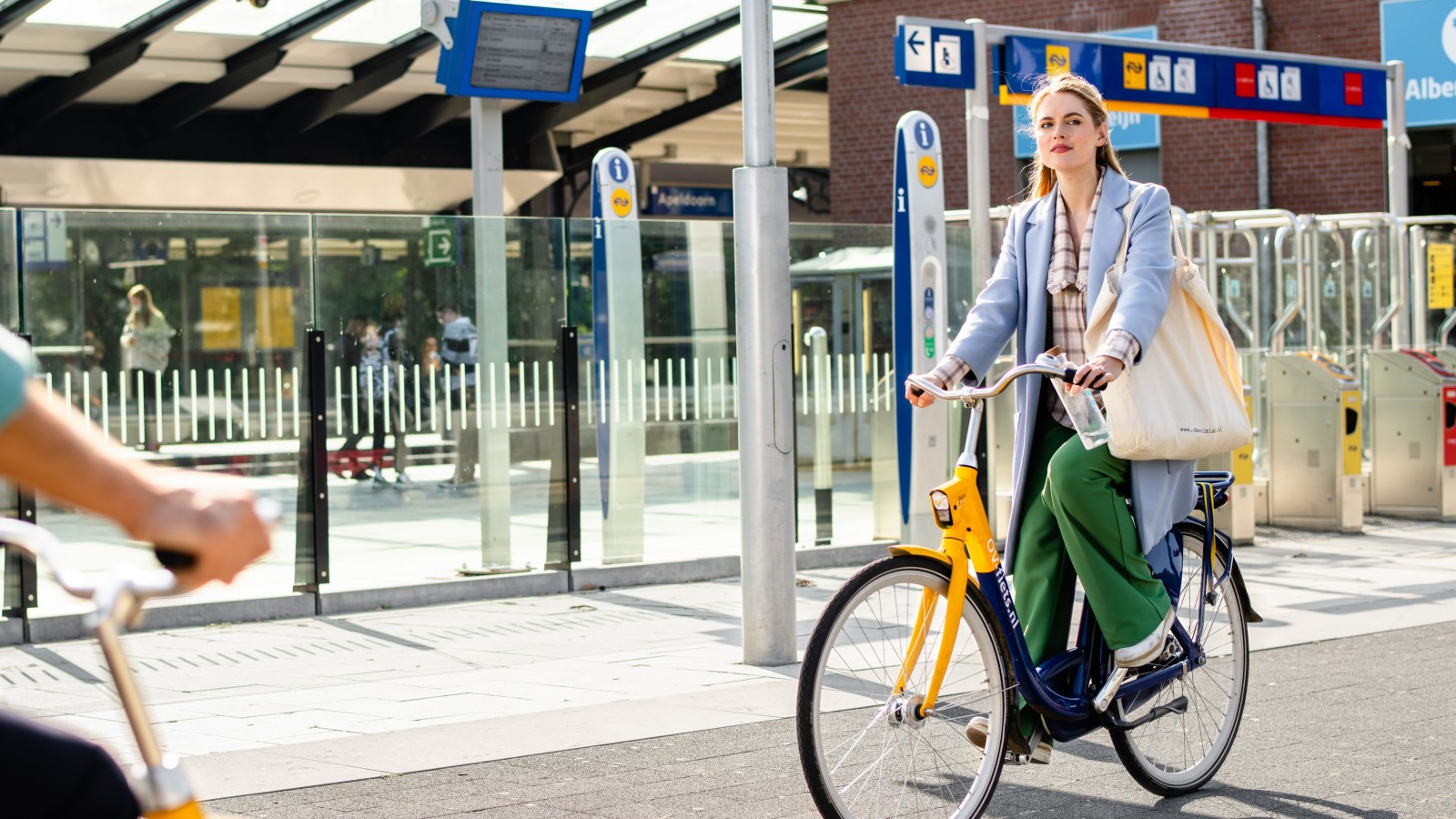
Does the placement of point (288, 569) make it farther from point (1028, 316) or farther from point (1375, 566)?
point (1375, 566)

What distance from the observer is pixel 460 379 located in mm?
9602

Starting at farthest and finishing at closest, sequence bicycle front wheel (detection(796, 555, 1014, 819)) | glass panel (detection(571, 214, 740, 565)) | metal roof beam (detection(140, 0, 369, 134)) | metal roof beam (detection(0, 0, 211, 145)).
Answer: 1. metal roof beam (detection(140, 0, 369, 134))
2. metal roof beam (detection(0, 0, 211, 145))
3. glass panel (detection(571, 214, 740, 565))
4. bicycle front wheel (detection(796, 555, 1014, 819))

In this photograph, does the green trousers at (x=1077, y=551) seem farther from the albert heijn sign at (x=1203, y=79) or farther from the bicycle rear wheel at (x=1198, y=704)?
the albert heijn sign at (x=1203, y=79)

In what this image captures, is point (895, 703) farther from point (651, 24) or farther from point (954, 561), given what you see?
point (651, 24)

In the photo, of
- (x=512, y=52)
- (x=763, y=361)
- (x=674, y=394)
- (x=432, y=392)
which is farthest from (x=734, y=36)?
(x=763, y=361)

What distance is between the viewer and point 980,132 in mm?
10188

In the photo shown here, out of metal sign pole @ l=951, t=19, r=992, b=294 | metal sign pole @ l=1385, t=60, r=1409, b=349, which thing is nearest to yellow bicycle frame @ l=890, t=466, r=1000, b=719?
metal sign pole @ l=951, t=19, r=992, b=294

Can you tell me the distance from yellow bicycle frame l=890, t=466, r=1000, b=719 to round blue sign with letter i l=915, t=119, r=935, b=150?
20.6 feet

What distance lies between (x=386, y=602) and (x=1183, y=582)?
17.6 feet

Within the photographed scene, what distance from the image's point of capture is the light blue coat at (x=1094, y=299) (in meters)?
4.47

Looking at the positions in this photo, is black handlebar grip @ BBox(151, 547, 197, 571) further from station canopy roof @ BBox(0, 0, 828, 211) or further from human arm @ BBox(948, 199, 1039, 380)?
station canopy roof @ BBox(0, 0, 828, 211)

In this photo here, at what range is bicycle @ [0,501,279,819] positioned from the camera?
1627 mm

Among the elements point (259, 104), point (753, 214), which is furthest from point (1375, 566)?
point (259, 104)

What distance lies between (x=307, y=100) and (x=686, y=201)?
24.5ft
